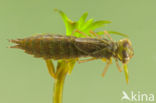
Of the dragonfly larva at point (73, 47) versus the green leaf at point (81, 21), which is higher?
the green leaf at point (81, 21)

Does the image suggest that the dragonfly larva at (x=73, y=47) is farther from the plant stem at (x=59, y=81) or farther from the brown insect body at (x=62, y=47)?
the plant stem at (x=59, y=81)

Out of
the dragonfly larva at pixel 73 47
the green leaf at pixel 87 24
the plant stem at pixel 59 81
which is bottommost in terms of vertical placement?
the plant stem at pixel 59 81

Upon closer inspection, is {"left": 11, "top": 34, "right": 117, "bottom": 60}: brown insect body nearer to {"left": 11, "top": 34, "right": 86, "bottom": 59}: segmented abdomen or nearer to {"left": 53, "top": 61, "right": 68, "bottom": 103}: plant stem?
{"left": 11, "top": 34, "right": 86, "bottom": 59}: segmented abdomen

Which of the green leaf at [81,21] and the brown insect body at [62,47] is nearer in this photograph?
the brown insect body at [62,47]

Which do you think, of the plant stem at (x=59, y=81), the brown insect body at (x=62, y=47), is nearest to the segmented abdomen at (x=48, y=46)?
the brown insect body at (x=62, y=47)

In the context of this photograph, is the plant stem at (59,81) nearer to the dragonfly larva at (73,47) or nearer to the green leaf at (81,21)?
the dragonfly larva at (73,47)

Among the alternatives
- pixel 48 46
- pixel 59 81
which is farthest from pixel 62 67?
pixel 48 46

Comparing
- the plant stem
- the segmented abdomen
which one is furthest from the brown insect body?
the plant stem
